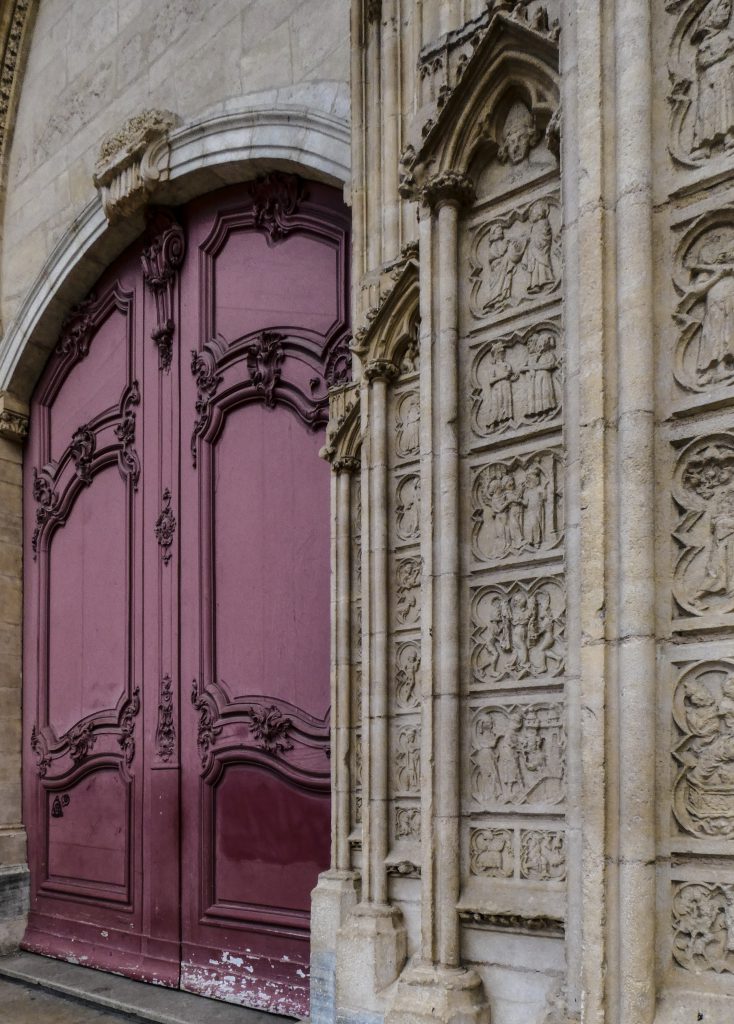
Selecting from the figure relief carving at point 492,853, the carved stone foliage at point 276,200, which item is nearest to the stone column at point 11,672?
the carved stone foliage at point 276,200

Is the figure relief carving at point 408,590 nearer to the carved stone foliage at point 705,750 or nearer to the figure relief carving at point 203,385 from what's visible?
the carved stone foliage at point 705,750

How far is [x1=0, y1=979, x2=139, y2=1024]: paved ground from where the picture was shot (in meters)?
4.48

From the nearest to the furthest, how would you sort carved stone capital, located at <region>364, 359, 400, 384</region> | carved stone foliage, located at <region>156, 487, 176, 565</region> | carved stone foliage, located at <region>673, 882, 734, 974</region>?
carved stone foliage, located at <region>673, 882, 734, 974</region>, carved stone capital, located at <region>364, 359, 400, 384</region>, carved stone foliage, located at <region>156, 487, 176, 565</region>

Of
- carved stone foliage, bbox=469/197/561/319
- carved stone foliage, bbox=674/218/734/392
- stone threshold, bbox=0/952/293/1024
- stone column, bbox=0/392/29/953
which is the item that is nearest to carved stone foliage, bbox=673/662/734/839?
carved stone foliage, bbox=674/218/734/392

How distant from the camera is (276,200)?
4.61 metres

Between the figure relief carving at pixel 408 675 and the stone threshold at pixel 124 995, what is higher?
the figure relief carving at pixel 408 675

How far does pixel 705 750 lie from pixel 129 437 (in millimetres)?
3956

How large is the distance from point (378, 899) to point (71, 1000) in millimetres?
2536

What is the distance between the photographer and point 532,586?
2.46 metres

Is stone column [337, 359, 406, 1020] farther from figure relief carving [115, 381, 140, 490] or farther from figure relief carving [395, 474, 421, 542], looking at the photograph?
figure relief carving [115, 381, 140, 490]

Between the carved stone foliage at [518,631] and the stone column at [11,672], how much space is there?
4.05 meters

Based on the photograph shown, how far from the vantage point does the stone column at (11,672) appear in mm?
5715

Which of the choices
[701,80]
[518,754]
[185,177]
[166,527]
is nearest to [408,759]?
[518,754]

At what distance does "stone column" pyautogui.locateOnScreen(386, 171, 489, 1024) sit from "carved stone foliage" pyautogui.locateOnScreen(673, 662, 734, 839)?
731mm
